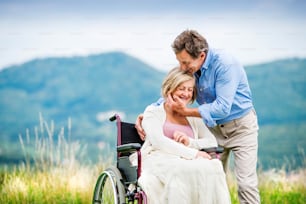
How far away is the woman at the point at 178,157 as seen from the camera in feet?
11.4

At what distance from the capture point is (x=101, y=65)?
1071 centimetres

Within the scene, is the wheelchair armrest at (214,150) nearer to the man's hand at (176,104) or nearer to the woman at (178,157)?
the woman at (178,157)

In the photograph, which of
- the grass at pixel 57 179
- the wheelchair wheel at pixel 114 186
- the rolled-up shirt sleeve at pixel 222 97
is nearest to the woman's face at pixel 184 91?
the rolled-up shirt sleeve at pixel 222 97

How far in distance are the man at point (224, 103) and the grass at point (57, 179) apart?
1663mm

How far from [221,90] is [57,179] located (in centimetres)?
234

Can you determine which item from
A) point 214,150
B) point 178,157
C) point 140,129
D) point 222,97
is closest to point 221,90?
point 222,97

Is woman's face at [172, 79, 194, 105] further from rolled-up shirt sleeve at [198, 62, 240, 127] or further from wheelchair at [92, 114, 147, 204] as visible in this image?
wheelchair at [92, 114, 147, 204]

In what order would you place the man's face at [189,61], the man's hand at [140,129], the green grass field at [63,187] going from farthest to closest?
the green grass field at [63,187]
the man's hand at [140,129]
the man's face at [189,61]

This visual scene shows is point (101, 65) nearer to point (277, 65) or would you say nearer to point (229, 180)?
point (277, 65)

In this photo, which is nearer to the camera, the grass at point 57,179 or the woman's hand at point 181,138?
the woman's hand at point 181,138

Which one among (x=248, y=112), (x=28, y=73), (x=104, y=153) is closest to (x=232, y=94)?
(x=248, y=112)

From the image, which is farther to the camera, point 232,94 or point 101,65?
point 101,65

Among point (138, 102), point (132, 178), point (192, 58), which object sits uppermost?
point (138, 102)

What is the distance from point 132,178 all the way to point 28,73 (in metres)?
6.79
